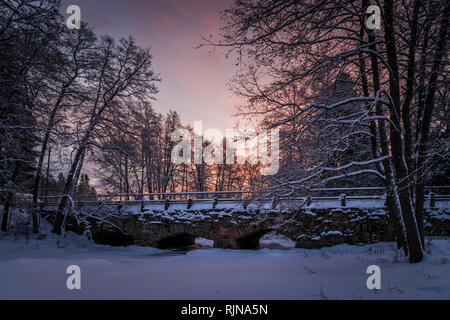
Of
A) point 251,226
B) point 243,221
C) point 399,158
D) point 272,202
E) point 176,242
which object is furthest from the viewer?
point 176,242

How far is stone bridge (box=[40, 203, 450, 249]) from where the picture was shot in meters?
11.2

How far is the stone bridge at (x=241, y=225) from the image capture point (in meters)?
11.2

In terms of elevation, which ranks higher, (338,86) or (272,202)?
(338,86)

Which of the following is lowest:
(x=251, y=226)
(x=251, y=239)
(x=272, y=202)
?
(x=251, y=239)

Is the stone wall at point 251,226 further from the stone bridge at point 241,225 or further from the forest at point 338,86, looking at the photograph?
the forest at point 338,86

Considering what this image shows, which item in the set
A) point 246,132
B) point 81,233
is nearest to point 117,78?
point 81,233

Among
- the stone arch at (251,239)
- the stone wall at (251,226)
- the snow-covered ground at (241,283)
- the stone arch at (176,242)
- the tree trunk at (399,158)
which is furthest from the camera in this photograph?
the stone arch at (176,242)

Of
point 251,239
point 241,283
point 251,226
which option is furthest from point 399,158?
point 251,239

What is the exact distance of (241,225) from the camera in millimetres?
13117

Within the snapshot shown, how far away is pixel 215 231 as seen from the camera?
13727 mm

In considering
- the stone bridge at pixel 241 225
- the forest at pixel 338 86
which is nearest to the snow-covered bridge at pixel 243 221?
the stone bridge at pixel 241 225

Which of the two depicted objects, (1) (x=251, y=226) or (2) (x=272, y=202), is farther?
(1) (x=251, y=226)

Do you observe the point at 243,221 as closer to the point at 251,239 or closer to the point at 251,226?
the point at 251,226

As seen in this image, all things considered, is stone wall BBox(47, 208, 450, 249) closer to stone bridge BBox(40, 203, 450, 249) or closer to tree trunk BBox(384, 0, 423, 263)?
stone bridge BBox(40, 203, 450, 249)
